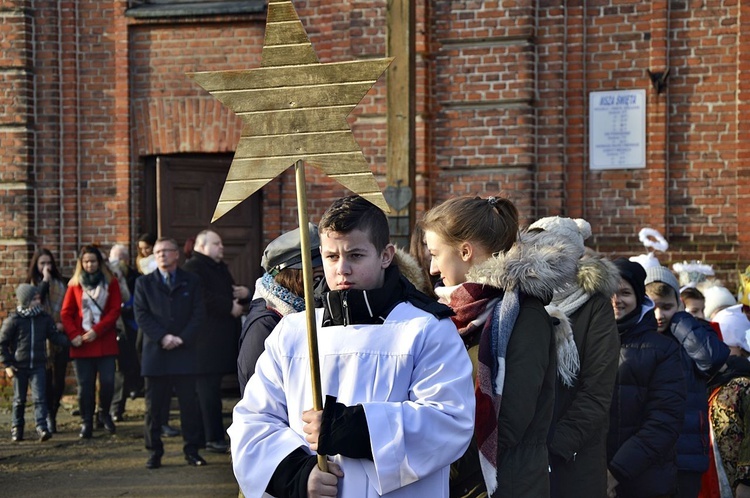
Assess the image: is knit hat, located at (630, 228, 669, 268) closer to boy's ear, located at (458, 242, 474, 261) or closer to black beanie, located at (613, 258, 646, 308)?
black beanie, located at (613, 258, 646, 308)

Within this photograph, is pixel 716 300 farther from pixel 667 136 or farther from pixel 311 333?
pixel 311 333

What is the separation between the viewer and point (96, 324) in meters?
9.89

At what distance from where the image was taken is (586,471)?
4.26 m

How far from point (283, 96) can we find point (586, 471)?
2032 mm

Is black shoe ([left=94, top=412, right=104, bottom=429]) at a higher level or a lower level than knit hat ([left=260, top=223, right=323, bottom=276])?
lower

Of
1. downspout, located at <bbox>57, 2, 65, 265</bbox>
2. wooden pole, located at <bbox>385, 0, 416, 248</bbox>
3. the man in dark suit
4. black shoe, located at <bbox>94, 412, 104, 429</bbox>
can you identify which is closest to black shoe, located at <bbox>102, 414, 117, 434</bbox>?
black shoe, located at <bbox>94, 412, 104, 429</bbox>

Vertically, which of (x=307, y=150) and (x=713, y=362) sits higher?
(x=307, y=150)

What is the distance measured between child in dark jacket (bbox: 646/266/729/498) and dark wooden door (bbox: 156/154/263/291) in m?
6.00

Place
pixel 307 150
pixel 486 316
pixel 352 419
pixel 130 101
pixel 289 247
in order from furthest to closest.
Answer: pixel 130 101 < pixel 289 247 < pixel 486 316 < pixel 307 150 < pixel 352 419

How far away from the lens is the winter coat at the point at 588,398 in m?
4.22

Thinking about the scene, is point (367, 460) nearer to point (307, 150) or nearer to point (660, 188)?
point (307, 150)

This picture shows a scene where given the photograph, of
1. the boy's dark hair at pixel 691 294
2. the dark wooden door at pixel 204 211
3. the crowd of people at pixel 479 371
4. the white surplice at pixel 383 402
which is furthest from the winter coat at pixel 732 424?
the dark wooden door at pixel 204 211

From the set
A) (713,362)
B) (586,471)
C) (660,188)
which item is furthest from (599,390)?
(660,188)

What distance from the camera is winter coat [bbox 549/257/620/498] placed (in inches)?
166
